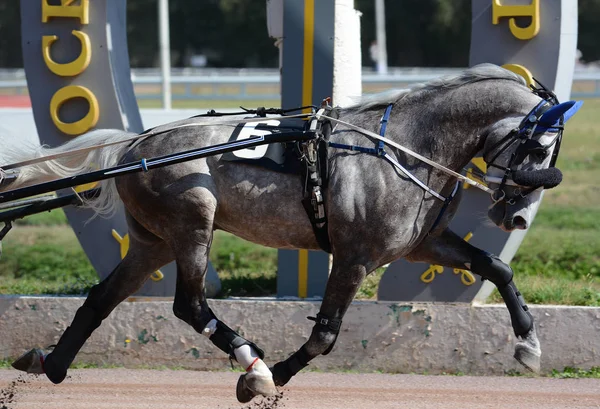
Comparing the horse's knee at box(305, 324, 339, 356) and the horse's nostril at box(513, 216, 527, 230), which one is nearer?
the horse's nostril at box(513, 216, 527, 230)

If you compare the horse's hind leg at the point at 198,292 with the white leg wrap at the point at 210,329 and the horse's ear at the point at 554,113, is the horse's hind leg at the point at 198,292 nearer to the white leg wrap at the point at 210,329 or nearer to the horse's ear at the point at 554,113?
the white leg wrap at the point at 210,329

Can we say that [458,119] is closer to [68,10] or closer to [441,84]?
[441,84]

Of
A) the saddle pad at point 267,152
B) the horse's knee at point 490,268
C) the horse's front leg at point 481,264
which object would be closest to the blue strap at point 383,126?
the saddle pad at point 267,152

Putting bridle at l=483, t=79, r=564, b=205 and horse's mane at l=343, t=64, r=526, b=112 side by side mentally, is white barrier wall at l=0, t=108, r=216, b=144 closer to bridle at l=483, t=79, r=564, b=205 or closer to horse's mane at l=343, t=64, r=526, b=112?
horse's mane at l=343, t=64, r=526, b=112

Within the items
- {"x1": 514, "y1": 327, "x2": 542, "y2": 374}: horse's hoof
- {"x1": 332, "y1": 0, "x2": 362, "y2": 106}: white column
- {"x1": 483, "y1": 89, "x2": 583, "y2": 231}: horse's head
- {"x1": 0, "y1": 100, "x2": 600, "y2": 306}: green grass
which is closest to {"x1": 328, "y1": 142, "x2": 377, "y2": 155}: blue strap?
{"x1": 483, "y1": 89, "x2": 583, "y2": 231}: horse's head

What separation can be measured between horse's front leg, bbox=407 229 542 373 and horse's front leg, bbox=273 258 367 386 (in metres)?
0.56

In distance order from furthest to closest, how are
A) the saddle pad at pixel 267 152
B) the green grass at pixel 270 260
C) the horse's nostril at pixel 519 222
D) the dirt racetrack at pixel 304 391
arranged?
the green grass at pixel 270 260 < the dirt racetrack at pixel 304 391 < the saddle pad at pixel 267 152 < the horse's nostril at pixel 519 222

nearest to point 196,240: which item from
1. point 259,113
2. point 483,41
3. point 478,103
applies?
point 259,113

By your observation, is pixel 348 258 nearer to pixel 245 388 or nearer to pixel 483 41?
pixel 245 388

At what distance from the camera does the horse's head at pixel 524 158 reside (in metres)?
4.75

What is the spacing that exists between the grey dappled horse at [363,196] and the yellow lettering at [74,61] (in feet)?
6.22

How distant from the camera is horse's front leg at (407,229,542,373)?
5395 mm

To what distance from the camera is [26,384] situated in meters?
6.36

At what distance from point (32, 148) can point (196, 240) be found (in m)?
1.32
